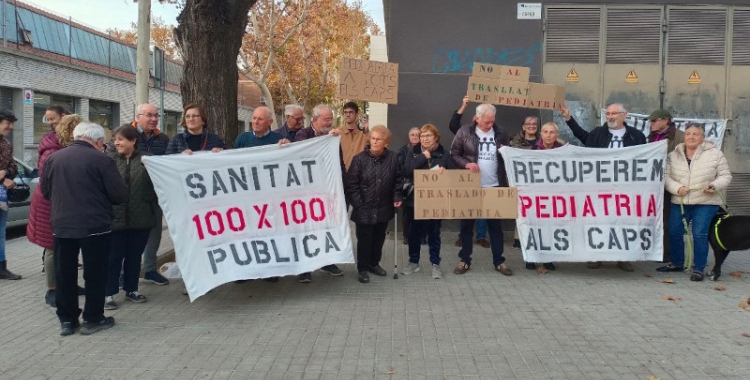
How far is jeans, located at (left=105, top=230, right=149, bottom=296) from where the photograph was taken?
6.17 meters

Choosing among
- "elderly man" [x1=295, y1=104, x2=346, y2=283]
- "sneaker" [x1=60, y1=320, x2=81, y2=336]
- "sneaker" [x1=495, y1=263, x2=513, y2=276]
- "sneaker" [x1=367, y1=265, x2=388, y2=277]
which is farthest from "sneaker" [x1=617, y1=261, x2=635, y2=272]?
"sneaker" [x1=60, y1=320, x2=81, y2=336]

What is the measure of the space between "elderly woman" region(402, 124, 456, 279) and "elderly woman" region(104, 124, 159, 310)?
2.81 metres

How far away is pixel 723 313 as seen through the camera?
6039 mm

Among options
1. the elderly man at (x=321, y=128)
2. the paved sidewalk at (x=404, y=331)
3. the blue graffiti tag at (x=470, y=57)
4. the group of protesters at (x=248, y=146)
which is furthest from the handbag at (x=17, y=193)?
the blue graffiti tag at (x=470, y=57)

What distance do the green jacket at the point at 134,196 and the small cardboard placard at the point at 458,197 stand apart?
2799 millimetres

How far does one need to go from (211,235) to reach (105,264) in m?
1.02

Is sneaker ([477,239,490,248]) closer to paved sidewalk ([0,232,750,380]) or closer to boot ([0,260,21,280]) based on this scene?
paved sidewalk ([0,232,750,380])

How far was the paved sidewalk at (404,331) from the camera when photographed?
181 inches

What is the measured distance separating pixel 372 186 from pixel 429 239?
3.31 feet

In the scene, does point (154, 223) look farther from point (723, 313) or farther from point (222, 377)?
point (723, 313)

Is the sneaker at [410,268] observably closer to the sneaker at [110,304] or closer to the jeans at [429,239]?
the jeans at [429,239]

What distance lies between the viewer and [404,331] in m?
5.42

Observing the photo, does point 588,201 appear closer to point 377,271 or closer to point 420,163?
point 420,163

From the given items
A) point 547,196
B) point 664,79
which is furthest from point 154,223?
point 664,79
